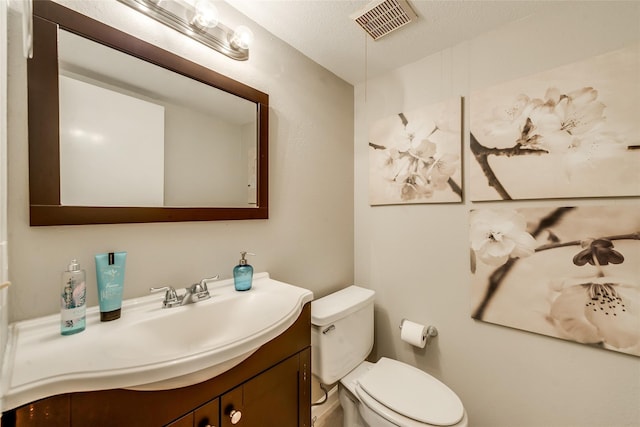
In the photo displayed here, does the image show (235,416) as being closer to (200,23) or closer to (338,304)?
(338,304)

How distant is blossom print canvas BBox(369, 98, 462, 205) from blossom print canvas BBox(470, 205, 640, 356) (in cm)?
26

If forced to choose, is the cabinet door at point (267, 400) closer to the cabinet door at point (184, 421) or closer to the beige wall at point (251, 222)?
the cabinet door at point (184, 421)

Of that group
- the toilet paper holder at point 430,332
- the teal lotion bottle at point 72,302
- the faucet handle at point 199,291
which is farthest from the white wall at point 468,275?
the teal lotion bottle at point 72,302

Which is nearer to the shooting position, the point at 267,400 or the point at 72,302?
the point at 72,302

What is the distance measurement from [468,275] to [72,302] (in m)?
1.62

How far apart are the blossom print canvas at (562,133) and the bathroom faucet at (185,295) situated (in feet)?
4.45

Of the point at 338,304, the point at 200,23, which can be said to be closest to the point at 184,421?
the point at 338,304

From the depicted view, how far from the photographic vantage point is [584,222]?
1.06 m

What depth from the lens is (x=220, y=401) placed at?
694mm

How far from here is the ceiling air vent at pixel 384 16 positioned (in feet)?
3.66

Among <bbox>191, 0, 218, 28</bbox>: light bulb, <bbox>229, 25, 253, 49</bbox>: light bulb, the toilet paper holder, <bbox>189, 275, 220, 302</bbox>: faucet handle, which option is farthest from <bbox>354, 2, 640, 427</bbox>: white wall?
<bbox>189, 275, 220, 302</bbox>: faucet handle

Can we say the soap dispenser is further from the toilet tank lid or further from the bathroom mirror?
the toilet tank lid

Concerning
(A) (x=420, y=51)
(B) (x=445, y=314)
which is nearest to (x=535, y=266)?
(B) (x=445, y=314)

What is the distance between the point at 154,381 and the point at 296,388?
0.56 metres
